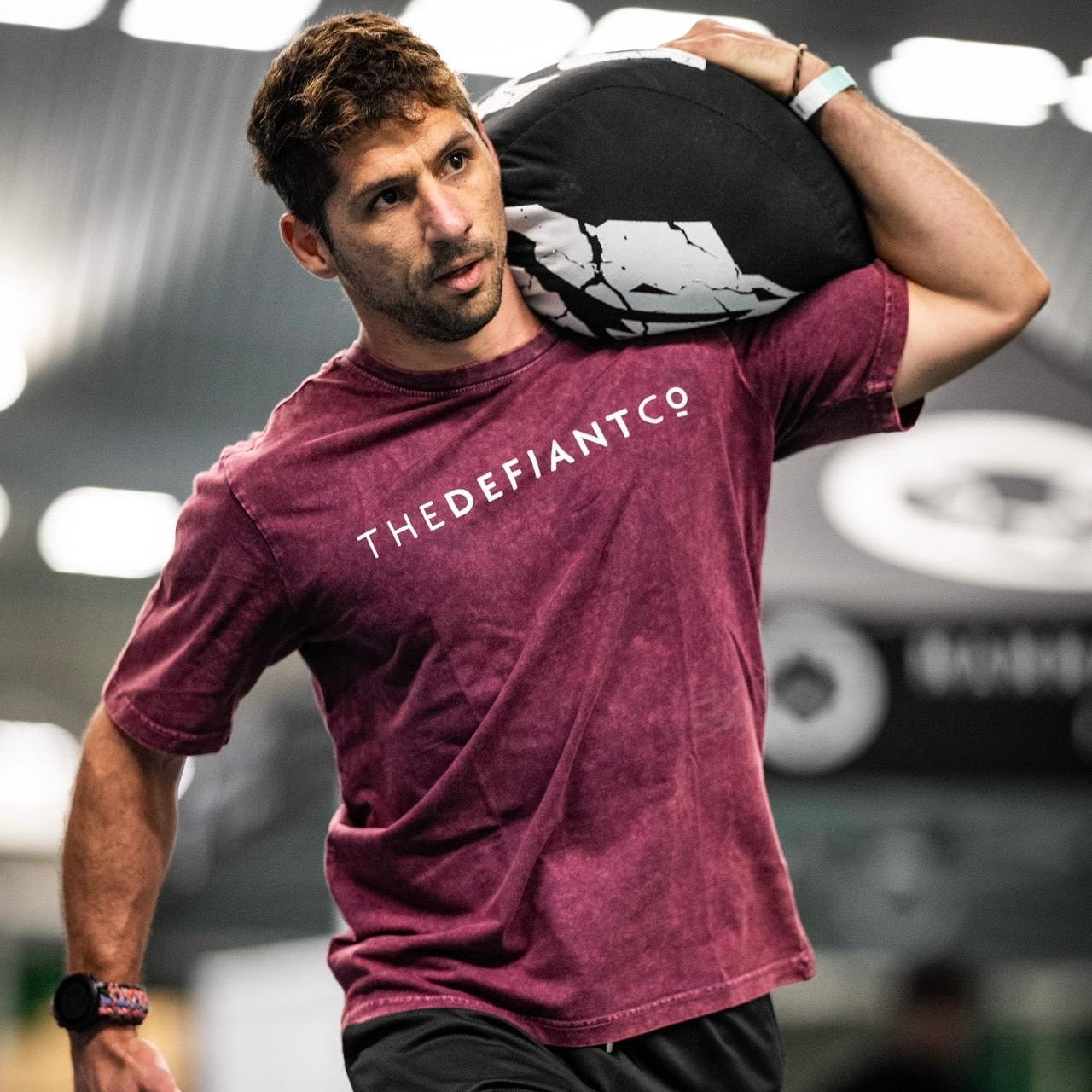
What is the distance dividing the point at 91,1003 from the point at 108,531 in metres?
8.29

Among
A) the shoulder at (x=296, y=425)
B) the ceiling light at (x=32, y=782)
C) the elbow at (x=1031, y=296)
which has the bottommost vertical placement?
the ceiling light at (x=32, y=782)

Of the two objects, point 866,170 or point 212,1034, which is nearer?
point 866,170

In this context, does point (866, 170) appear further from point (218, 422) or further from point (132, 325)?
point (218, 422)

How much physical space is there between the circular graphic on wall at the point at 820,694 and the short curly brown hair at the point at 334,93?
2882 mm

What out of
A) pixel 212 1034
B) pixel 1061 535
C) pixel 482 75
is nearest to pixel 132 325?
pixel 482 75

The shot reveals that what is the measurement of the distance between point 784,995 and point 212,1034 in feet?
19.1

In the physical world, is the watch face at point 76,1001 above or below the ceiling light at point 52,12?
below

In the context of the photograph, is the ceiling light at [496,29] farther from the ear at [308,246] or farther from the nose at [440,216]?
the nose at [440,216]

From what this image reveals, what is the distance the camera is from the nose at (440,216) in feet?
6.34

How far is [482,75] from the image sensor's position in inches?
247

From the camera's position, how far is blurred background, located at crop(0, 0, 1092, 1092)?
4770 millimetres

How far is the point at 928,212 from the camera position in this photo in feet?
6.72

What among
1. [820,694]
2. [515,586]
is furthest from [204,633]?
[820,694]

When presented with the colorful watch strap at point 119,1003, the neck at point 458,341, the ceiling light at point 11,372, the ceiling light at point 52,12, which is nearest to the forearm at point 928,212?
the neck at point 458,341
